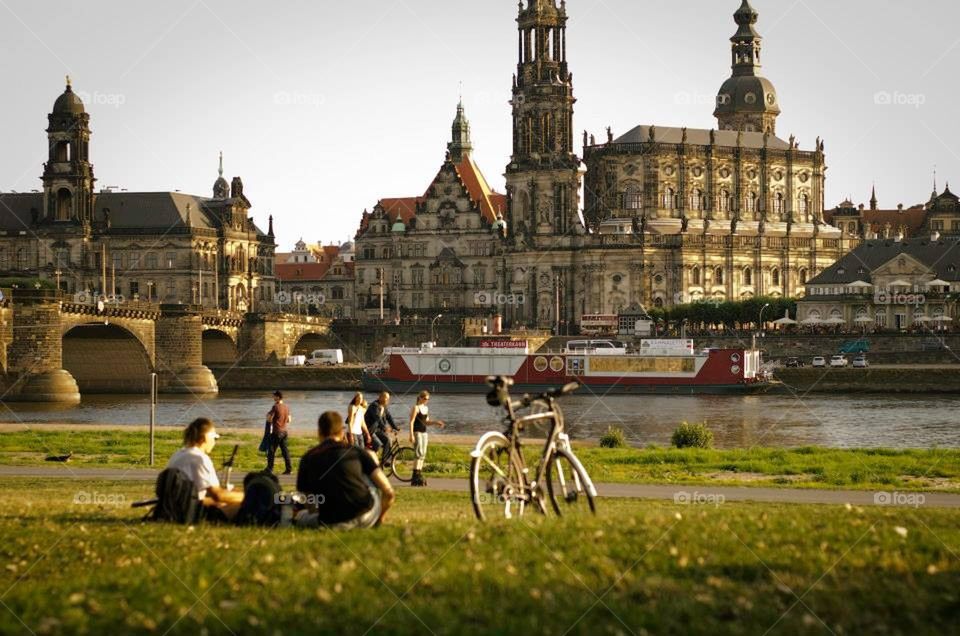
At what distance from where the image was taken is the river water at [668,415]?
2156 inches

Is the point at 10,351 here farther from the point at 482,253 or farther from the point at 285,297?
the point at 285,297

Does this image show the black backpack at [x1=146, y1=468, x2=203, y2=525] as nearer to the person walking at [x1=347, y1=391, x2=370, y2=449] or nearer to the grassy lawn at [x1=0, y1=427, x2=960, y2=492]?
the person walking at [x1=347, y1=391, x2=370, y2=449]

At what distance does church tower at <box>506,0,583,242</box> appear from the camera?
13325 centimetres

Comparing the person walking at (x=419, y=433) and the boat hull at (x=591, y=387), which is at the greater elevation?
the person walking at (x=419, y=433)

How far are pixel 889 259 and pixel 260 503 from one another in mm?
108824

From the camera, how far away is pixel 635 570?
11977 mm

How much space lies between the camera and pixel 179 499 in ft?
49.8

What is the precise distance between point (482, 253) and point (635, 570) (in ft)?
430

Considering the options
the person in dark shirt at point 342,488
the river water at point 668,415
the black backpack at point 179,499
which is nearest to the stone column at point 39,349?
the river water at point 668,415

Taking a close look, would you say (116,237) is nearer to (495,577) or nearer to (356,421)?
(356,421)

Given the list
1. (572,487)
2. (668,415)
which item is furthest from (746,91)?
(572,487)

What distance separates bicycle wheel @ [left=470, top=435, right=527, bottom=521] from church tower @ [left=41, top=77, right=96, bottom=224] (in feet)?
391

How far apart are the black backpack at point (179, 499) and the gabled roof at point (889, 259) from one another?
10752 centimetres

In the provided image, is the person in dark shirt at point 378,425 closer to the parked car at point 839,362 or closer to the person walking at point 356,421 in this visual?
the person walking at point 356,421
